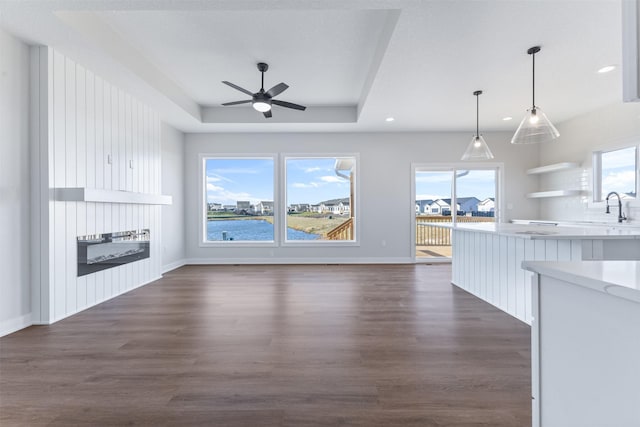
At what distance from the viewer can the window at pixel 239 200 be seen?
20.2ft

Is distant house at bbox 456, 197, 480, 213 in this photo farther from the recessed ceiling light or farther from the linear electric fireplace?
the linear electric fireplace

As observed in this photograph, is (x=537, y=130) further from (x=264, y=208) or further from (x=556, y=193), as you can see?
(x=264, y=208)

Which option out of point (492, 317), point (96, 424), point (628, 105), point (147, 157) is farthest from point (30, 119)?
point (628, 105)

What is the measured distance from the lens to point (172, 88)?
431 cm

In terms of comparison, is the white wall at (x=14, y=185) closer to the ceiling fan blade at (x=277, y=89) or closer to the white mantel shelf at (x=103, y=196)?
the white mantel shelf at (x=103, y=196)

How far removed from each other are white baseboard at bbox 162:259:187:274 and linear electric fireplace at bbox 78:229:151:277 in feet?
2.73

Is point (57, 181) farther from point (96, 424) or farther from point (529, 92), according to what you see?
point (529, 92)

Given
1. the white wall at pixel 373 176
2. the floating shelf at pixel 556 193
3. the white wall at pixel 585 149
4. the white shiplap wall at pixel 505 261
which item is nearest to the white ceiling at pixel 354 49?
the white wall at pixel 585 149

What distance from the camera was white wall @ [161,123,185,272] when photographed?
5305 millimetres

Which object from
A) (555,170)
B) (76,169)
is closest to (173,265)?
(76,169)

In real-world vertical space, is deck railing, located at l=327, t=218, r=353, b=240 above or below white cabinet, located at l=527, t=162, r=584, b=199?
below

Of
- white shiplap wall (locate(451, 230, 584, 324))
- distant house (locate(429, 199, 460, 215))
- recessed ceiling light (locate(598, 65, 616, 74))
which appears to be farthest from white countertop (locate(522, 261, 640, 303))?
distant house (locate(429, 199, 460, 215))

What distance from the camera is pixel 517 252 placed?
2.97 meters

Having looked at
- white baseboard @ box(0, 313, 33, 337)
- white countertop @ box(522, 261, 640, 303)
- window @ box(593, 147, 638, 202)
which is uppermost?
window @ box(593, 147, 638, 202)
